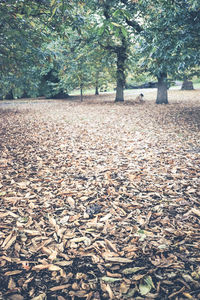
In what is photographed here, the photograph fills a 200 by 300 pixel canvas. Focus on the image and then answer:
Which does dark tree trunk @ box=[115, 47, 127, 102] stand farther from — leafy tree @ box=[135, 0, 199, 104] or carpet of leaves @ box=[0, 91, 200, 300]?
carpet of leaves @ box=[0, 91, 200, 300]

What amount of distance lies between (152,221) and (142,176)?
1407 mm

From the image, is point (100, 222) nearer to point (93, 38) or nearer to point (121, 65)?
point (93, 38)

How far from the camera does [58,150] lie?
6.16 metres

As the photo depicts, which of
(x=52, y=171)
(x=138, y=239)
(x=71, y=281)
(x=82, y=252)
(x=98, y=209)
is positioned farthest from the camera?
(x=52, y=171)

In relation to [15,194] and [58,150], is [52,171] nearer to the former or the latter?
[15,194]

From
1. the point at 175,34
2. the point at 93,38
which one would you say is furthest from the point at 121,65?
the point at 175,34

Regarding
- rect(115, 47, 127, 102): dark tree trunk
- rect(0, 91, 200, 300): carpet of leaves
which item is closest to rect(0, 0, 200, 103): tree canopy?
rect(115, 47, 127, 102): dark tree trunk

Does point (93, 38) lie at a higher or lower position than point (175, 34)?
higher

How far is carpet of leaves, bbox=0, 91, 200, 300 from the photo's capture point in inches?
82.6

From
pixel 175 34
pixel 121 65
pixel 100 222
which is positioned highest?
pixel 121 65

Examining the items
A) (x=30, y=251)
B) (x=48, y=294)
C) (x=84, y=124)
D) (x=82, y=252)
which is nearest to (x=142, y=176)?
(x=82, y=252)

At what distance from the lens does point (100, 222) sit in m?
3.02

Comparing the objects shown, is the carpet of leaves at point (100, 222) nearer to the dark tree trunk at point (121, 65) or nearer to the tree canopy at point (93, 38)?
the tree canopy at point (93, 38)

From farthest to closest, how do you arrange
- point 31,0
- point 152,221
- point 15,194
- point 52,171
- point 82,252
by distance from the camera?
point 52,171, point 31,0, point 15,194, point 152,221, point 82,252
